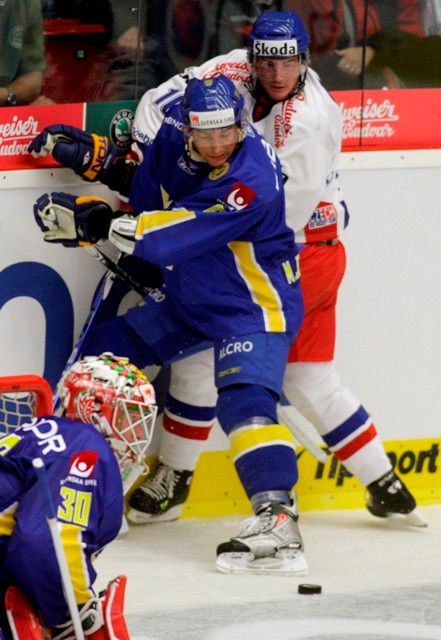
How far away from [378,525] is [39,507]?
8.09 ft

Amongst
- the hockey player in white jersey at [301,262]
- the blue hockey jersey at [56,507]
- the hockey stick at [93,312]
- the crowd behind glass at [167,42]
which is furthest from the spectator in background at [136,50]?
the blue hockey jersey at [56,507]

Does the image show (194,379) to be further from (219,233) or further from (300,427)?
(219,233)

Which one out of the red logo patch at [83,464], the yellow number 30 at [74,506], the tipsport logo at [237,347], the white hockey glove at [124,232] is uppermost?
the white hockey glove at [124,232]

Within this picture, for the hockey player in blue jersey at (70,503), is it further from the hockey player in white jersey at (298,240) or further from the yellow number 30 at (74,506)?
the hockey player in white jersey at (298,240)

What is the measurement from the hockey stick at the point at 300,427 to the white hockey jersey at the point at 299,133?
1.87 ft

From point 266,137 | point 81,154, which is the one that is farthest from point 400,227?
point 81,154

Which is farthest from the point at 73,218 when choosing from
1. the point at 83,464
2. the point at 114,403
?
the point at 83,464

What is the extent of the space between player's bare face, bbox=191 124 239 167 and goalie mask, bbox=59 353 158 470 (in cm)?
140

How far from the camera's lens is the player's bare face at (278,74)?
4.95 m

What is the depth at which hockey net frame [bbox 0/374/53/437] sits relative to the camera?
3.50 metres

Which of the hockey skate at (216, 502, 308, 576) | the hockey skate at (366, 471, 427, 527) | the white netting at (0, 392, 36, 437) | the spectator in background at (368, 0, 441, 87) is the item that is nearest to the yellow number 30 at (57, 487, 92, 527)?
the white netting at (0, 392, 36, 437)

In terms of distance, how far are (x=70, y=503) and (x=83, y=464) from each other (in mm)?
74

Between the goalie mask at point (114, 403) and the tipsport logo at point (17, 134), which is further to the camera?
the tipsport logo at point (17, 134)

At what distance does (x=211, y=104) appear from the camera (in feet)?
15.2
